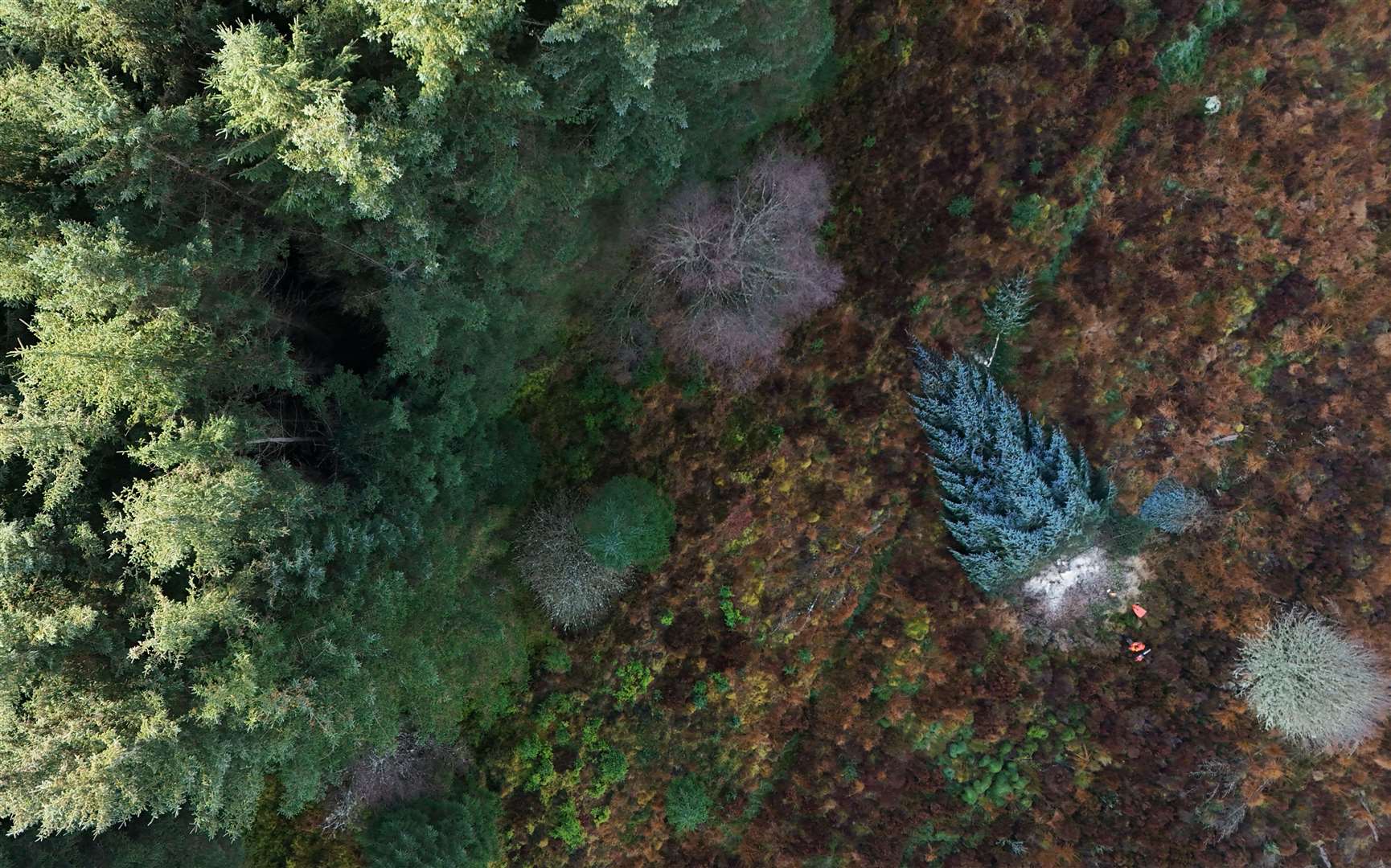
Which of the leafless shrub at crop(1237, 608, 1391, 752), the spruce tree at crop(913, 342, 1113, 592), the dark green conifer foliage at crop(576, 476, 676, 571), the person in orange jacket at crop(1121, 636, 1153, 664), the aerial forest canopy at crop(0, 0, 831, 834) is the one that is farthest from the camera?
the person in orange jacket at crop(1121, 636, 1153, 664)

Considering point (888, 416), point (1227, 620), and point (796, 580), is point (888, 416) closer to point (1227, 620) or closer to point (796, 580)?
point (796, 580)

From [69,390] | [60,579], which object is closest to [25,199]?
[69,390]

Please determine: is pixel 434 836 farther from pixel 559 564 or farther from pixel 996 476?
pixel 996 476

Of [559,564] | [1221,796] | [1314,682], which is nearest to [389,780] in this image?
[559,564]

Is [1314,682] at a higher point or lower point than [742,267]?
lower

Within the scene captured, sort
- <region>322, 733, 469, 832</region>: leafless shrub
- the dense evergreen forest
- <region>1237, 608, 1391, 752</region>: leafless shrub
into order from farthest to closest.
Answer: <region>1237, 608, 1391, 752</region>: leafless shrub → <region>322, 733, 469, 832</region>: leafless shrub → the dense evergreen forest

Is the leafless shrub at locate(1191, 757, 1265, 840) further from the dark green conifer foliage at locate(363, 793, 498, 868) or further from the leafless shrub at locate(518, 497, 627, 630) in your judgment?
the dark green conifer foliage at locate(363, 793, 498, 868)

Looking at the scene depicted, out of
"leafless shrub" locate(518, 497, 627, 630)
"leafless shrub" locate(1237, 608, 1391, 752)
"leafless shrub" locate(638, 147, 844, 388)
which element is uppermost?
"leafless shrub" locate(638, 147, 844, 388)

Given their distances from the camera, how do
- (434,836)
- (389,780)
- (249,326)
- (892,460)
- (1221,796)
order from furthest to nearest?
(892,460)
(1221,796)
(389,780)
(434,836)
(249,326)

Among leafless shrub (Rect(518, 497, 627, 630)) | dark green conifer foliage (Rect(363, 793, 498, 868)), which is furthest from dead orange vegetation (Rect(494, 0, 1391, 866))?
leafless shrub (Rect(518, 497, 627, 630))
